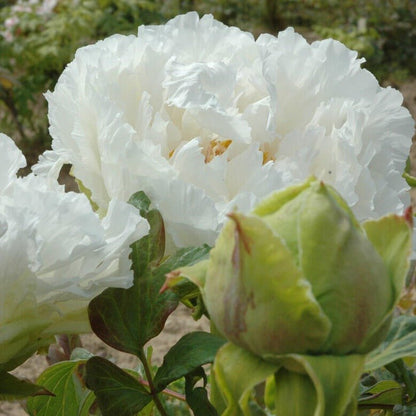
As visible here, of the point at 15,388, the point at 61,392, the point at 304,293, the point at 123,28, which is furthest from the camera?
the point at 123,28

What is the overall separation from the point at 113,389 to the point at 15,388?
61mm

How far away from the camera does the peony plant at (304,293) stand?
0.32m

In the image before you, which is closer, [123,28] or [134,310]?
[134,310]

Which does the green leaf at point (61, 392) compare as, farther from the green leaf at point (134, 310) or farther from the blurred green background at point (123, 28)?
the blurred green background at point (123, 28)

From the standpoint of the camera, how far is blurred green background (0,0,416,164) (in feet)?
10.4

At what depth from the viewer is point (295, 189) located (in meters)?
0.34

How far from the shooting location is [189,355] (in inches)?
17.5

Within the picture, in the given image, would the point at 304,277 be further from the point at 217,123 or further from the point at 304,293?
the point at 217,123

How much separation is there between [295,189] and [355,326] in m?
0.06

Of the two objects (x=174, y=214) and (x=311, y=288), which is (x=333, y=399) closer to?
(x=311, y=288)

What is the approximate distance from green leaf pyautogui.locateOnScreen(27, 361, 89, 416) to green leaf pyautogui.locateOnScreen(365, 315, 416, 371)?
211mm

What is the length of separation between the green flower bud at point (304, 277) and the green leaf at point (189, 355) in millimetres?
93

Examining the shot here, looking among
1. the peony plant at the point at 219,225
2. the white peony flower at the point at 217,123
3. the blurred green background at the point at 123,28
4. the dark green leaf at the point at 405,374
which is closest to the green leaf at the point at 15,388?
the peony plant at the point at 219,225

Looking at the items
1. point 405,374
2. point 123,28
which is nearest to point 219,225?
point 405,374
